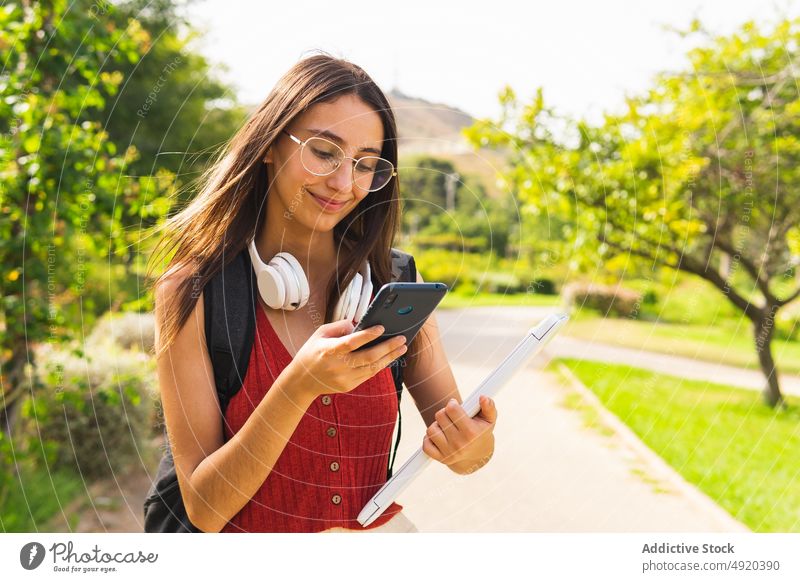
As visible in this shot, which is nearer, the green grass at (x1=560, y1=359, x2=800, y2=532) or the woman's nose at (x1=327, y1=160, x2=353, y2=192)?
the woman's nose at (x1=327, y1=160, x2=353, y2=192)

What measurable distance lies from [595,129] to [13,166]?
2.31 metres

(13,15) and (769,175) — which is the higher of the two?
(13,15)

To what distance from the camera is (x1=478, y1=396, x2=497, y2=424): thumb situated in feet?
3.58

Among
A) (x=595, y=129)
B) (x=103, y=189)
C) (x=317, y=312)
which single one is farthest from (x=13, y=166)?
(x=595, y=129)

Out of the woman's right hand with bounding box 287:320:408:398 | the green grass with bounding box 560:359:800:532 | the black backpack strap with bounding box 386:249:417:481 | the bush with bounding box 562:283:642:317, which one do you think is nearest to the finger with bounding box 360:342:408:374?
the woman's right hand with bounding box 287:320:408:398

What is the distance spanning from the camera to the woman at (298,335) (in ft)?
3.51

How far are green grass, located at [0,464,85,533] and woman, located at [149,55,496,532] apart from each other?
66.7 inches

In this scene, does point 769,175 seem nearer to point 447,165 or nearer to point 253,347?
point 447,165

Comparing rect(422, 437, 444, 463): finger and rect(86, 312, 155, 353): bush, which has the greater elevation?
rect(422, 437, 444, 463): finger

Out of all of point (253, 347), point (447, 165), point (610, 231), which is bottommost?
point (610, 231)

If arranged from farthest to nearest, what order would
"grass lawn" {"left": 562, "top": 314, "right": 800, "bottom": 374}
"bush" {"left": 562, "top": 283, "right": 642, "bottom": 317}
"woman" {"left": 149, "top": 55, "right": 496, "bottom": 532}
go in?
"bush" {"left": 562, "top": 283, "right": 642, "bottom": 317} → "grass lawn" {"left": 562, "top": 314, "right": 800, "bottom": 374} → "woman" {"left": 149, "top": 55, "right": 496, "bottom": 532}

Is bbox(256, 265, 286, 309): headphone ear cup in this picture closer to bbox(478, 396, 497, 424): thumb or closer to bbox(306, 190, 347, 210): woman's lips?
bbox(306, 190, 347, 210): woman's lips

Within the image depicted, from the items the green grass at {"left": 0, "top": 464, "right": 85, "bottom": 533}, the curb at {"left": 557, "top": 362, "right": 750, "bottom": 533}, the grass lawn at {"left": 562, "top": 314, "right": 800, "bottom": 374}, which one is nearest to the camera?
the green grass at {"left": 0, "top": 464, "right": 85, "bottom": 533}

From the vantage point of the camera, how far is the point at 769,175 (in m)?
5.05
